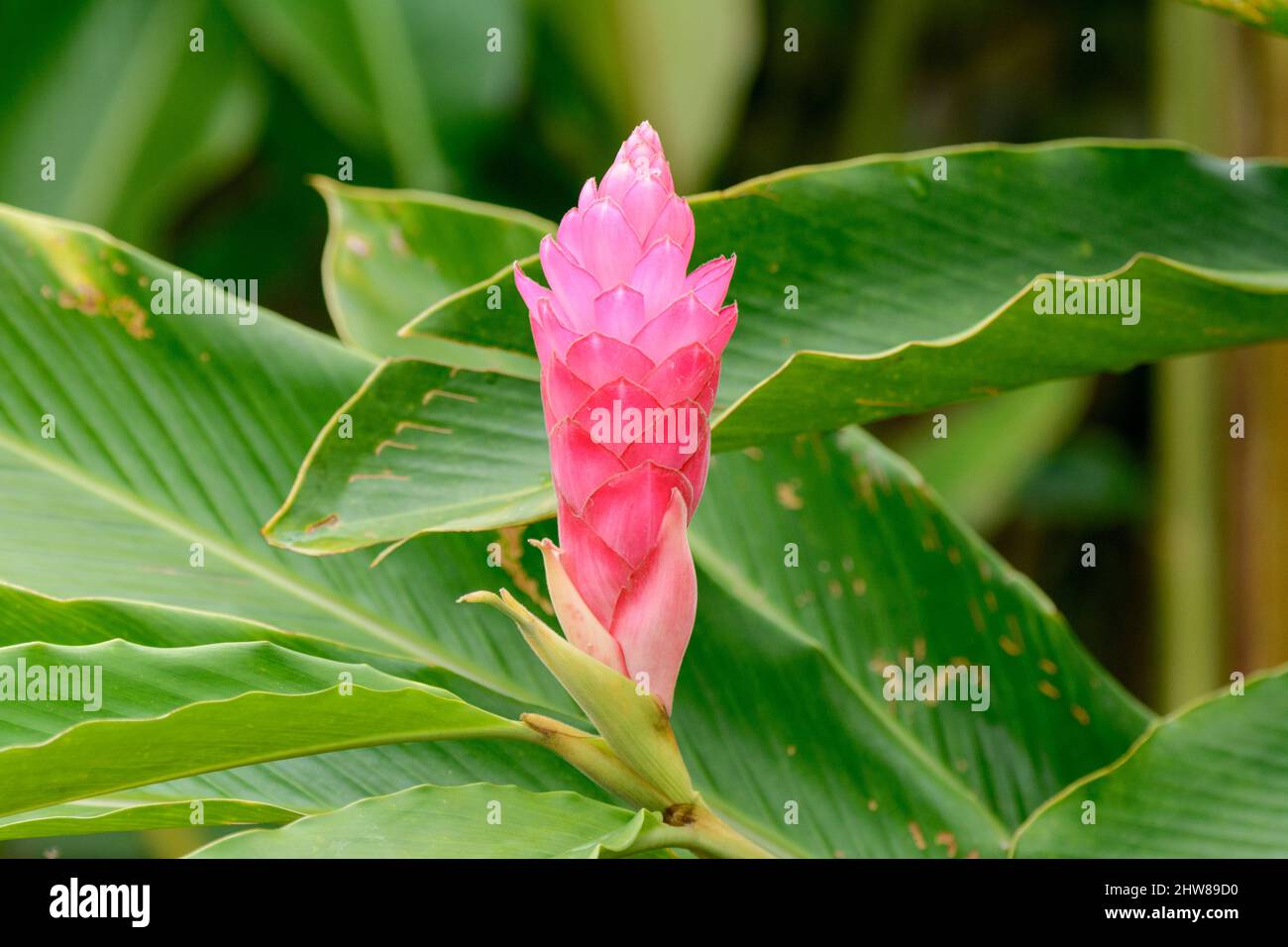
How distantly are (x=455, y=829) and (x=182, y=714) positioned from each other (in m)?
0.13

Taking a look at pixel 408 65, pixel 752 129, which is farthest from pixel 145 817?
pixel 752 129

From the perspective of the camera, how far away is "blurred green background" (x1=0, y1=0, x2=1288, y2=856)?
146 centimetres

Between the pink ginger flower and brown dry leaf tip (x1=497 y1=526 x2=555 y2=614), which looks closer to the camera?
the pink ginger flower

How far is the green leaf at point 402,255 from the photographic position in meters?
0.83

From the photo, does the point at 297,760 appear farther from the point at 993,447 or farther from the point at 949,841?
the point at 993,447

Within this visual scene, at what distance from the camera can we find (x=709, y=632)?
0.78 metres

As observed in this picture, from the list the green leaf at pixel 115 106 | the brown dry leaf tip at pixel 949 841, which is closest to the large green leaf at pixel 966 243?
the brown dry leaf tip at pixel 949 841

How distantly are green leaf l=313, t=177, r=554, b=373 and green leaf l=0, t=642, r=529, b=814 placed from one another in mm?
324

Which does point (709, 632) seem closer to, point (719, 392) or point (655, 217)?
point (719, 392)

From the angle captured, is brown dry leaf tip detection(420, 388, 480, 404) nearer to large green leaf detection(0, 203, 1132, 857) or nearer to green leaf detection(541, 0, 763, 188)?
large green leaf detection(0, 203, 1132, 857)

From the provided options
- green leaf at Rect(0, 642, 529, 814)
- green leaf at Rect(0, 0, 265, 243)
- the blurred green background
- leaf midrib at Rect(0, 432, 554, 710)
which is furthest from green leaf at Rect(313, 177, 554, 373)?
green leaf at Rect(0, 0, 265, 243)

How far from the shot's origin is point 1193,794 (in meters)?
0.69
